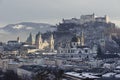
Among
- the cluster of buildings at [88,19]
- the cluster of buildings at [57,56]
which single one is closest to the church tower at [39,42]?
the cluster of buildings at [57,56]

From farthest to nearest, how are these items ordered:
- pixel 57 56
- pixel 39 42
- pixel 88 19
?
pixel 88 19 → pixel 39 42 → pixel 57 56

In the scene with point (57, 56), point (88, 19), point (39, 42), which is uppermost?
point (88, 19)

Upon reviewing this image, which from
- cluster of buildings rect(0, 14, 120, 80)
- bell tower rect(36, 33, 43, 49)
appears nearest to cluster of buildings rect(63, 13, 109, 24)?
cluster of buildings rect(0, 14, 120, 80)

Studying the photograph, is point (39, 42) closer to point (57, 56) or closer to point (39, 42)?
point (39, 42)

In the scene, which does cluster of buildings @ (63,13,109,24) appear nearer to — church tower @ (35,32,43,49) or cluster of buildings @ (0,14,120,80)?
cluster of buildings @ (0,14,120,80)

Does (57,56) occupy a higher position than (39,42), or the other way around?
(39,42)

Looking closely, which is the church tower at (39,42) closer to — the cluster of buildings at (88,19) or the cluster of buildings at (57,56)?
the cluster of buildings at (57,56)

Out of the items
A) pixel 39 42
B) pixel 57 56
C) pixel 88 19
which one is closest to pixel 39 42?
pixel 39 42

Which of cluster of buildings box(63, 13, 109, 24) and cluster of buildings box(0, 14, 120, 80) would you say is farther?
cluster of buildings box(63, 13, 109, 24)

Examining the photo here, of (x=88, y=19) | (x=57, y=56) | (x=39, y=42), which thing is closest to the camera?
(x=57, y=56)

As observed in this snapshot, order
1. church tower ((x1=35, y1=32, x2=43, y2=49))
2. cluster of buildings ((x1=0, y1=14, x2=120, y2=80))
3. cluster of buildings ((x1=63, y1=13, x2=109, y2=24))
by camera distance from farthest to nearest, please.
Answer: cluster of buildings ((x1=63, y1=13, x2=109, y2=24)) < church tower ((x1=35, y1=32, x2=43, y2=49)) < cluster of buildings ((x1=0, y1=14, x2=120, y2=80))

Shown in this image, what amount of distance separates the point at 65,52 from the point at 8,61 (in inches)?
811

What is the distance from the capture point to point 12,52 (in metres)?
106

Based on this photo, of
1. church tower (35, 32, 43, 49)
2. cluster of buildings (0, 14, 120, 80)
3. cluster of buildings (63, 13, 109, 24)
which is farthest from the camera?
cluster of buildings (63, 13, 109, 24)
